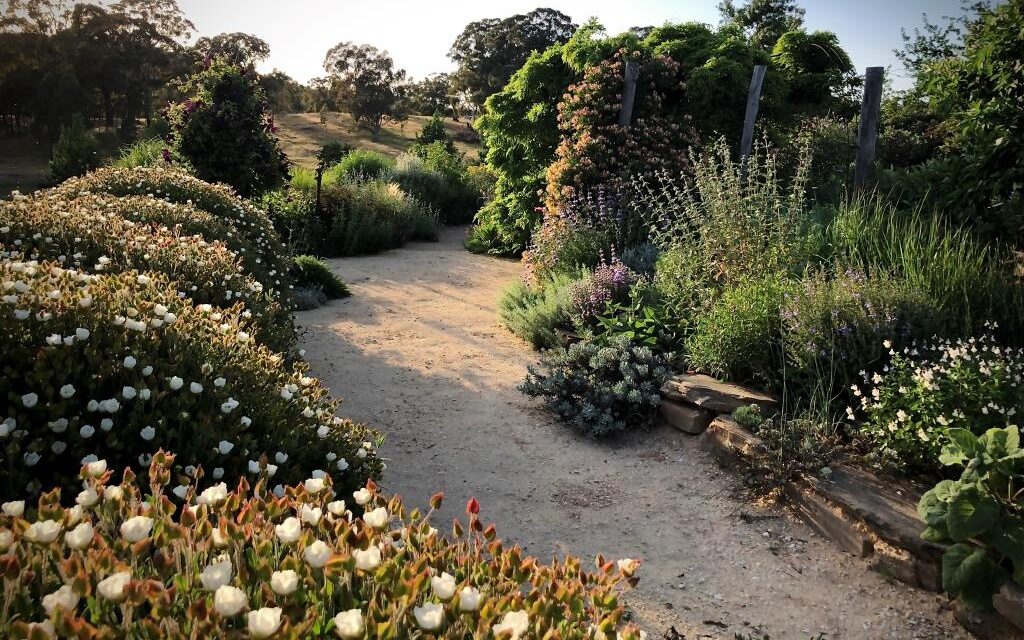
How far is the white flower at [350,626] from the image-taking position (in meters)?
0.96

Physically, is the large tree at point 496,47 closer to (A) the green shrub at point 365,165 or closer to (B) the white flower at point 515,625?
(A) the green shrub at point 365,165

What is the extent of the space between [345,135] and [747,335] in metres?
33.6

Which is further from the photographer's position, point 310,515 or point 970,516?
point 970,516

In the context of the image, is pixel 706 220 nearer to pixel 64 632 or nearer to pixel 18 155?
pixel 64 632

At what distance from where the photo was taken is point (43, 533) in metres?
1.13

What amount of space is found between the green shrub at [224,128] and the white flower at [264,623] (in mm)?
9586

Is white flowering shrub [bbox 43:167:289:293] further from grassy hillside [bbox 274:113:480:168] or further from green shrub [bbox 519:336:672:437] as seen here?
grassy hillside [bbox 274:113:480:168]

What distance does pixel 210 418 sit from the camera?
7.19 feet

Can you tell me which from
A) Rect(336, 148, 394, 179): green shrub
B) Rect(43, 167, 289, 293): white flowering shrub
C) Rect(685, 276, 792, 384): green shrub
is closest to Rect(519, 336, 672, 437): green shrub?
Rect(685, 276, 792, 384): green shrub

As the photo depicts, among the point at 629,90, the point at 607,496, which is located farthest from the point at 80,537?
the point at 629,90

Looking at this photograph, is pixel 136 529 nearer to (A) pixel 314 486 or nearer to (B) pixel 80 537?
(B) pixel 80 537

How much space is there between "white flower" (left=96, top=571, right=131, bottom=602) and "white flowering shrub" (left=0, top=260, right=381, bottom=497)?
0.73 m

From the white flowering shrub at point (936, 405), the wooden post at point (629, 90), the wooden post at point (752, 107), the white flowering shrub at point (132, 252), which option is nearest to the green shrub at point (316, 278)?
the white flowering shrub at point (132, 252)

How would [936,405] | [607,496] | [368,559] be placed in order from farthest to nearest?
[607,496], [936,405], [368,559]
